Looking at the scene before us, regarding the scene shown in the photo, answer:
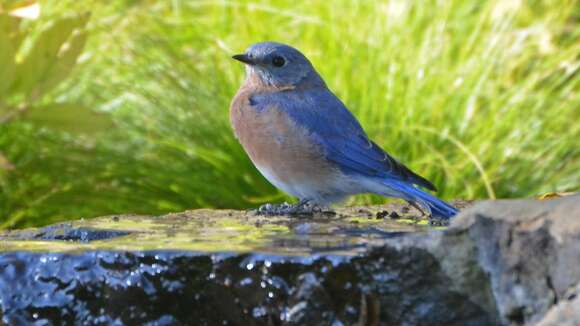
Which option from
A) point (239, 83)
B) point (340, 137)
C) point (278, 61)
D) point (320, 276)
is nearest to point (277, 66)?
point (278, 61)

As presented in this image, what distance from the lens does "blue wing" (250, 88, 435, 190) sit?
167 inches

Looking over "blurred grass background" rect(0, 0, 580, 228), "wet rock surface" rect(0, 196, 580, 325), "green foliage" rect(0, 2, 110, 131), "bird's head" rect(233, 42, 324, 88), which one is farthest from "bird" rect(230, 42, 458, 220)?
"blurred grass background" rect(0, 0, 580, 228)

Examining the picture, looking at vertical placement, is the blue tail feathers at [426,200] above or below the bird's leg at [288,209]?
below

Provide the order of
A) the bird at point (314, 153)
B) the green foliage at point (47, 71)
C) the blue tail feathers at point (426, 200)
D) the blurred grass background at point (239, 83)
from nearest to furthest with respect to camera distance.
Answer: the blue tail feathers at point (426, 200), the bird at point (314, 153), the green foliage at point (47, 71), the blurred grass background at point (239, 83)

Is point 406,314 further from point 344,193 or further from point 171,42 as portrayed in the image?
point 171,42

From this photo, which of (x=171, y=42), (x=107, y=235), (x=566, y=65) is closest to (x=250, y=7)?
(x=171, y=42)

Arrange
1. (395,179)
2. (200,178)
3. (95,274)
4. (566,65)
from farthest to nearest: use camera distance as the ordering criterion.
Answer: (566,65) < (200,178) < (395,179) < (95,274)

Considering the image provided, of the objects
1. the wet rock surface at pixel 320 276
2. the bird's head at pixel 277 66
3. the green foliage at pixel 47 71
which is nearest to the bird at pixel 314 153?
the bird's head at pixel 277 66

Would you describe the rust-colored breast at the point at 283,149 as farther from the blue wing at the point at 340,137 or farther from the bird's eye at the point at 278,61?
the bird's eye at the point at 278,61

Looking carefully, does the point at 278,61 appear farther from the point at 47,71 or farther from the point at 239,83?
the point at 239,83

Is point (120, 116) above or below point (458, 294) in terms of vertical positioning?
above

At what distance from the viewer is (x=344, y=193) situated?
4.39 metres

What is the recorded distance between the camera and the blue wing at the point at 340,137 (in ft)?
13.9

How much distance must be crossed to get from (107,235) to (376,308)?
110cm
